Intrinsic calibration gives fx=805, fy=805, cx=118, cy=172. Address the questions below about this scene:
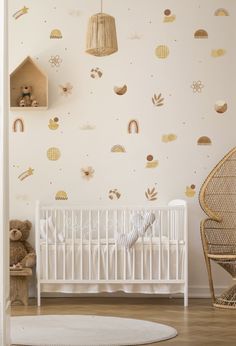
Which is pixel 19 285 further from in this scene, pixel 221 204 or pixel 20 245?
pixel 221 204

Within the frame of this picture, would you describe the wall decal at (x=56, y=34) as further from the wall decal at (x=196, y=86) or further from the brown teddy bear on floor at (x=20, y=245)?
the brown teddy bear on floor at (x=20, y=245)

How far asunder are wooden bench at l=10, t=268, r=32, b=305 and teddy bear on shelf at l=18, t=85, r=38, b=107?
1.19 metres

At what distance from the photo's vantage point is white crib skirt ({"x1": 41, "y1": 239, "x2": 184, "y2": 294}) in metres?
5.24

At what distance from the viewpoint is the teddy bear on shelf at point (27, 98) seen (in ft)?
18.6

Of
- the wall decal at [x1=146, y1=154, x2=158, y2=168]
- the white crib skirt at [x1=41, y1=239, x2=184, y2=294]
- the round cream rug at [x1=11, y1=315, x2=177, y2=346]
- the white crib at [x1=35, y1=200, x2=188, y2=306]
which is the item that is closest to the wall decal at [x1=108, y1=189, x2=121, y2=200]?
the wall decal at [x1=146, y1=154, x2=158, y2=168]

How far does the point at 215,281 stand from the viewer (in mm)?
5723

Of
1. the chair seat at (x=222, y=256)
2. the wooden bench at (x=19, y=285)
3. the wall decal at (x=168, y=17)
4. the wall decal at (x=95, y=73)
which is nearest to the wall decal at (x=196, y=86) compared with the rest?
the wall decal at (x=168, y=17)

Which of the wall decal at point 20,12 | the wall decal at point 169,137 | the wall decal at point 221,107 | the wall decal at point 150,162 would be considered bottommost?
the wall decal at point 150,162

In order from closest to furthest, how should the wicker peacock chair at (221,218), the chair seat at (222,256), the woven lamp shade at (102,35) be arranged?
1. the woven lamp shade at (102,35)
2. the chair seat at (222,256)
3. the wicker peacock chair at (221,218)

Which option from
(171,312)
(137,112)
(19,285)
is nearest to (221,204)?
(137,112)

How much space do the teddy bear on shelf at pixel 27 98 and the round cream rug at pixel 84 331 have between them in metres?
1.65

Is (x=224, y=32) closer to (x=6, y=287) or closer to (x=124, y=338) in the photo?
(x=124, y=338)

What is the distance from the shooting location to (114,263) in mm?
5266

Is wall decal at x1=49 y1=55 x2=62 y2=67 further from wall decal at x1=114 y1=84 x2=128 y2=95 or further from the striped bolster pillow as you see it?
the striped bolster pillow
